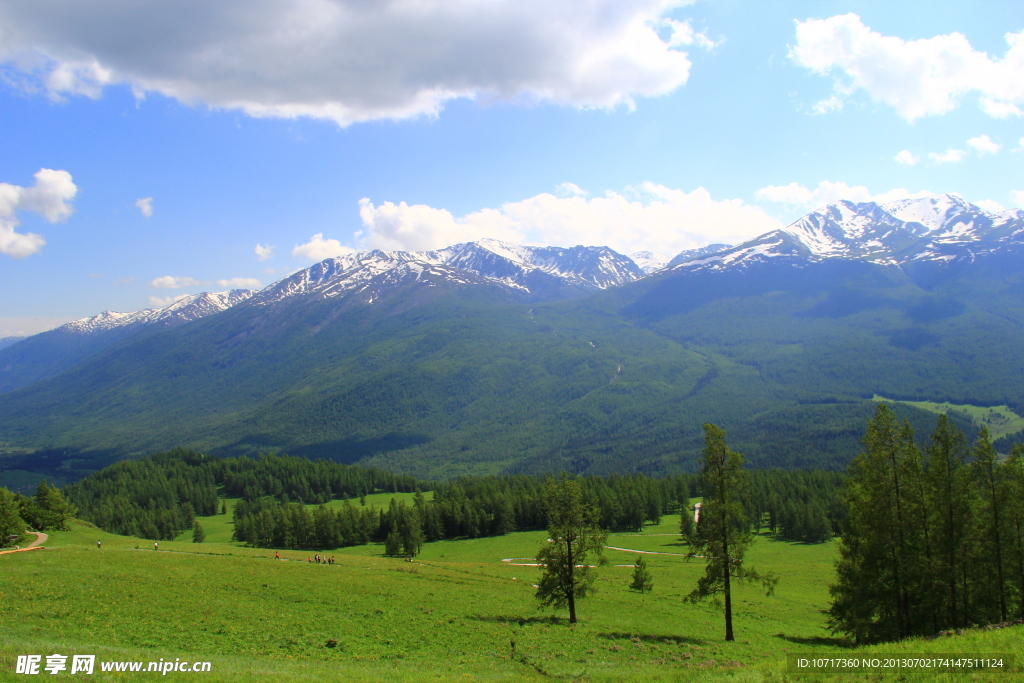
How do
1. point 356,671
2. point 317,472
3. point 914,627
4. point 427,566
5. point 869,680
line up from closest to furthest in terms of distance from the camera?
point 869,680 < point 356,671 < point 914,627 < point 427,566 < point 317,472

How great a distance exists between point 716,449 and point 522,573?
134 feet

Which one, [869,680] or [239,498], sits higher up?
[869,680]

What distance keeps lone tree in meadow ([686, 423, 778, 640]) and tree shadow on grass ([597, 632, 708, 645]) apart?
2.69m

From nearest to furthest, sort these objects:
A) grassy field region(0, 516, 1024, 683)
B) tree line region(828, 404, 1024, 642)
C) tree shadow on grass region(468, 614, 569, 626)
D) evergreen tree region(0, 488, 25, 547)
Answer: grassy field region(0, 516, 1024, 683), tree line region(828, 404, 1024, 642), tree shadow on grass region(468, 614, 569, 626), evergreen tree region(0, 488, 25, 547)

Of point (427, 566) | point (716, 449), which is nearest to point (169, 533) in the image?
point (427, 566)

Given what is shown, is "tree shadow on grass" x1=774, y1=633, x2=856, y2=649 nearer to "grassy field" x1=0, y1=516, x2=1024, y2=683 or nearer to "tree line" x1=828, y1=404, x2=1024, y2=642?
"grassy field" x1=0, y1=516, x2=1024, y2=683

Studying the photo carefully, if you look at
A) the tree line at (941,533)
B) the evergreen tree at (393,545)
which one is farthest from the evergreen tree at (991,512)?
the evergreen tree at (393,545)

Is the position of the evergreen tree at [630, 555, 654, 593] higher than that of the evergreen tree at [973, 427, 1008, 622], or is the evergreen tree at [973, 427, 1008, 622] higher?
the evergreen tree at [973, 427, 1008, 622]

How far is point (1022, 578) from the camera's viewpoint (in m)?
34.2

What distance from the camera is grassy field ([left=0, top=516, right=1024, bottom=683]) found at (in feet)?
85.9

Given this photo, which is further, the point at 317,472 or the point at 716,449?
the point at 317,472

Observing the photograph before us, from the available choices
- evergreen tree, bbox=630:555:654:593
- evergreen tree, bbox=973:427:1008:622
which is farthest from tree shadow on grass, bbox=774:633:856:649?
evergreen tree, bbox=630:555:654:593

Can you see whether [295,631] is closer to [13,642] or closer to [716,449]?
[13,642]

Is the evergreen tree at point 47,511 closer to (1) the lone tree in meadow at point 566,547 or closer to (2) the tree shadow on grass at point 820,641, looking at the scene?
(1) the lone tree in meadow at point 566,547
